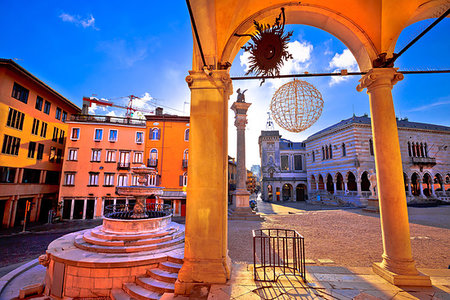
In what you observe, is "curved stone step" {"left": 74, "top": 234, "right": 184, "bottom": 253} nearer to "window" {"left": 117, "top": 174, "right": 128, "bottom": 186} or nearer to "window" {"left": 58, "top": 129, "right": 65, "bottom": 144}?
"window" {"left": 117, "top": 174, "right": 128, "bottom": 186}

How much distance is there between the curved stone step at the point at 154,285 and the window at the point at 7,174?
70.6 feet

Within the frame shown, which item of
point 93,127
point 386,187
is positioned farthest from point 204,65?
point 93,127

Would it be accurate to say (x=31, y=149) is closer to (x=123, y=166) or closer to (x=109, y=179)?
(x=109, y=179)

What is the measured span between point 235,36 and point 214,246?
4869mm

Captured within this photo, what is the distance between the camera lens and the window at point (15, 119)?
17.7 m

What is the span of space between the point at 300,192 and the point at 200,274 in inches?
1486

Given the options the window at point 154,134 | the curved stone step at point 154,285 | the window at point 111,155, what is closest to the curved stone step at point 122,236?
the curved stone step at point 154,285

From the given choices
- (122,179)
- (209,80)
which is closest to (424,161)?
(209,80)

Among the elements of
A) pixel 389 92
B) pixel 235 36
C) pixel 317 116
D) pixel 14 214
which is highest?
pixel 235 36

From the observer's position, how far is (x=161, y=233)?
6941 millimetres

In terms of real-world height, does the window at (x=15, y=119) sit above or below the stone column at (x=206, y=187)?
above

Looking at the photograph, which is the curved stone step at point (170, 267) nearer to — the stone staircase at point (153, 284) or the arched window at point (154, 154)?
the stone staircase at point (153, 284)

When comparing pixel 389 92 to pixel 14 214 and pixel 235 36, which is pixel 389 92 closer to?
pixel 235 36

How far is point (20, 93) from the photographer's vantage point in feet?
62.5
